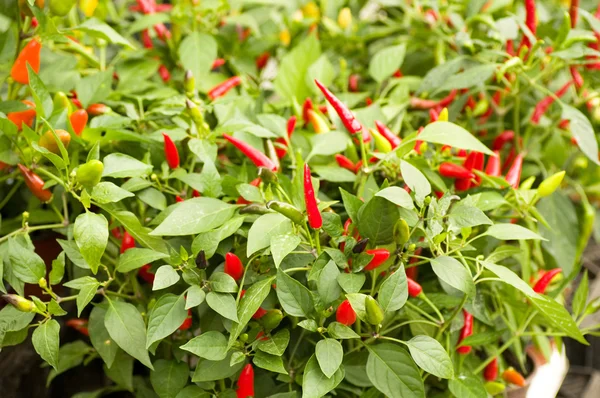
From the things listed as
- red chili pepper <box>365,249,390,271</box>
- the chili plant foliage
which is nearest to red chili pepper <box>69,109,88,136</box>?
the chili plant foliage

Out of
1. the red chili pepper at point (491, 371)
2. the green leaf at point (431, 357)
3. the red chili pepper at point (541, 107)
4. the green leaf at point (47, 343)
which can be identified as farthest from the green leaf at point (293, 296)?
the red chili pepper at point (541, 107)

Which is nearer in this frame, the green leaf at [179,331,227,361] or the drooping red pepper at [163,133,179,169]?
the green leaf at [179,331,227,361]

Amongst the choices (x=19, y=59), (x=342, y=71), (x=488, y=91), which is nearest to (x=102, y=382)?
(x=19, y=59)

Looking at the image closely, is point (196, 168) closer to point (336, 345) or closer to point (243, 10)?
point (336, 345)

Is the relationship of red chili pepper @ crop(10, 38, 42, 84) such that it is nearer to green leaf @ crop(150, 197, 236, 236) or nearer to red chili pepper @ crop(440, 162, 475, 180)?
green leaf @ crop(150, 197, 236, 236)

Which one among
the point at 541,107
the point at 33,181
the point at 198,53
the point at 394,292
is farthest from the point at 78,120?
the point at 541,107

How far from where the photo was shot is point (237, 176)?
0.70m

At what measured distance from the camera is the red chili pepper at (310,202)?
0.56 m

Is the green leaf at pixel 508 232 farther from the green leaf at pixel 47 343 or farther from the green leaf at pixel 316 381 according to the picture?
the green leaf at pixel 47 343

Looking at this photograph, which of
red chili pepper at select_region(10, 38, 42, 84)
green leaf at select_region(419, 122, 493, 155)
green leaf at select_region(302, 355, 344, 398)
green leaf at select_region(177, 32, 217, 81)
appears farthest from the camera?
green leaf at select_region(177, 32, 217, 81)

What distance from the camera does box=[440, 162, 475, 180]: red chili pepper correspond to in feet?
2.24

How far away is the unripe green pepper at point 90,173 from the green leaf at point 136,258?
3.0 inches

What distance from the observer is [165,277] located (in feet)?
1.82

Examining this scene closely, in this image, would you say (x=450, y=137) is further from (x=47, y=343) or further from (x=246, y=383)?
(x=47, y=343)
